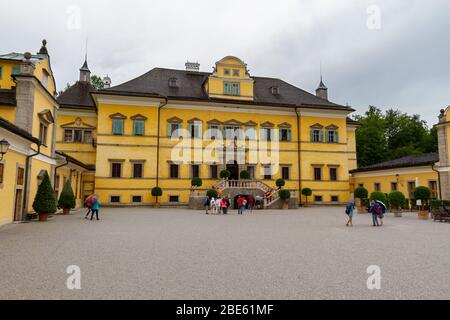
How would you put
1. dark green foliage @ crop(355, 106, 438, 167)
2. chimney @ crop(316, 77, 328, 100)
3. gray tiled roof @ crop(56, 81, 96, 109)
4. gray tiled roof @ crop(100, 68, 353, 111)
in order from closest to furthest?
gray tiled roof @ crop(100, 68, 353, 111), gray tiled roof @ crop(56, 81, 96, 109), chimney @ crop(316, 77, 328, 100), dark green foliage @ crop(355, 106, 438, 167)

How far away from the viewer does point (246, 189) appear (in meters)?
33.1

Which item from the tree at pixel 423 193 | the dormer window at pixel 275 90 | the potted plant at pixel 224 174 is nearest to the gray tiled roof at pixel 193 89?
the dormer window at pixel 275 90

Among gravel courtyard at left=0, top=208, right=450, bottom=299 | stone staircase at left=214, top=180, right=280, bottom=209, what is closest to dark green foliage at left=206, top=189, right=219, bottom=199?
stone staircase at left=214, top=180, right=280, bottom=209

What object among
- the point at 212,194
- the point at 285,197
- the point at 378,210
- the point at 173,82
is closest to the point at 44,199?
the point at 212,194

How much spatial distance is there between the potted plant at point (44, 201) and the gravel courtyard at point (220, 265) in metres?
Result: 5.27

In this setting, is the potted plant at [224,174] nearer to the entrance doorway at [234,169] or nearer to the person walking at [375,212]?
the entrance doorway at [234,169]

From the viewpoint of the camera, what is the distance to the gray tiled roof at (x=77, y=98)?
38000 mm

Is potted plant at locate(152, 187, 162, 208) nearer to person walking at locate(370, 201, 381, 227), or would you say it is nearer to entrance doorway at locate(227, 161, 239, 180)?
entrance doorway at locate(227, 161, 239, 180)

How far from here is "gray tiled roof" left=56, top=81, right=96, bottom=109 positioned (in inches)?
1496

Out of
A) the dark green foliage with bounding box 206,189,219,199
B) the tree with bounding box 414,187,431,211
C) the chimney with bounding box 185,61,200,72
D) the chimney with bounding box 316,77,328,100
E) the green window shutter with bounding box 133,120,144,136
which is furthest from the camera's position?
the chimney with bounding box 316,77,328,100

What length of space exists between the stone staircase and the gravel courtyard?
64.2 feet

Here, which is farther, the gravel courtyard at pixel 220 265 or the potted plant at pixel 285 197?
the potted plant at pixel 285 197

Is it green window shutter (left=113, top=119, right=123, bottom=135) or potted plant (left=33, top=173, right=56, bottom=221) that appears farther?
green window shutter (left=113, top=119, right=123, bottom=135)

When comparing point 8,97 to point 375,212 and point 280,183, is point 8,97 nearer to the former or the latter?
point 375,212
